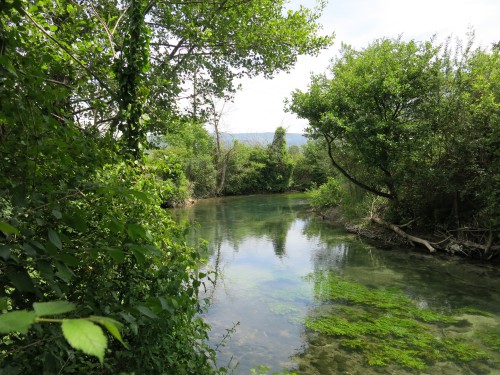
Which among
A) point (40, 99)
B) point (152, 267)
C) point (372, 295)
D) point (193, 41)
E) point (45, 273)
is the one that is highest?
point (193, 41)

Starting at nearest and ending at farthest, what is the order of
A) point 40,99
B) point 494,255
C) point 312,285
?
1. point 40,99
2. point 312,285
3. point 494,255

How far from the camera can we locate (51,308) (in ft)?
2.08

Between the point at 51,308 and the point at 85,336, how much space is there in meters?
0.11

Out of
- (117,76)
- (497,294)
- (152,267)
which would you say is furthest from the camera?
(497,294)

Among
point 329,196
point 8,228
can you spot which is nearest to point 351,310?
point 8,228

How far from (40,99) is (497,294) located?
9.99 metres

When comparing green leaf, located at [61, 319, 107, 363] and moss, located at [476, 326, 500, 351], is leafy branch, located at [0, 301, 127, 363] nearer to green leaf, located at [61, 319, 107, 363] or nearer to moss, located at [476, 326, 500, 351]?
green leaf, located at [61, 319, 107, 363]

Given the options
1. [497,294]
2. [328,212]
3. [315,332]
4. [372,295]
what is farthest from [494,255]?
[328,212]

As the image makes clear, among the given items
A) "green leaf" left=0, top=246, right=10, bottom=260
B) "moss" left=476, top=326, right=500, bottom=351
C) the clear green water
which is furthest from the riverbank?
"green leaf" left=0, top=246, right=10, bottom=260

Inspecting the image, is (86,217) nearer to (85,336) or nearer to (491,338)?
(85,336)

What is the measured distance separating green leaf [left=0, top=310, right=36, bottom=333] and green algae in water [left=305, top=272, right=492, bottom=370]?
5882 mm

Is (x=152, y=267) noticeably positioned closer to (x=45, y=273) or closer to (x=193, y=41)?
(x=45, y=273)

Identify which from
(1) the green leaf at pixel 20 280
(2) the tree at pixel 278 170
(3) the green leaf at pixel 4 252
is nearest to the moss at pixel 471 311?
(1) the green leaf at pixel 20 280

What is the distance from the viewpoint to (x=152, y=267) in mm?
3275
